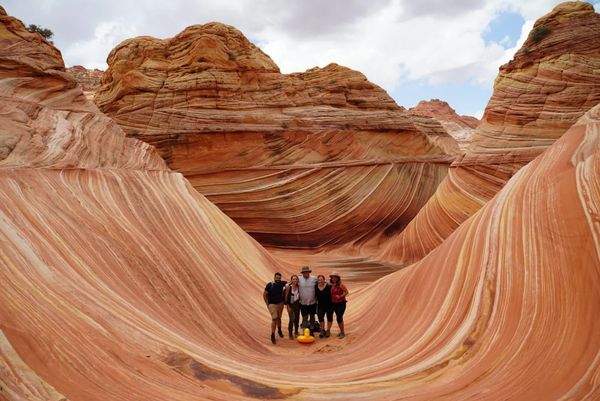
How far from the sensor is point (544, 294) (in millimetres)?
4051

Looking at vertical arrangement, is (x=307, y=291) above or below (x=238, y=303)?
above

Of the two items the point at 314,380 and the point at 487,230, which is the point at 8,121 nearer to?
the point at 314,380

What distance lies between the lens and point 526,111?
1188cm

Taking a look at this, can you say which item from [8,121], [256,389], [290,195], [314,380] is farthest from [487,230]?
[290,195]

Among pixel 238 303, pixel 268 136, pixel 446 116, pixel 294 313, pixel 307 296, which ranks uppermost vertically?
pixel 446 116

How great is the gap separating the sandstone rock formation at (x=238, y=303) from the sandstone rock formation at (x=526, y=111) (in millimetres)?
5261

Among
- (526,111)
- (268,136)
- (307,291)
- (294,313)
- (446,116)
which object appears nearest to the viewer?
(307,291)

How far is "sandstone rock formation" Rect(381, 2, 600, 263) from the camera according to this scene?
11398 mm

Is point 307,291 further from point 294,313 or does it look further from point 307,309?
point 294,313

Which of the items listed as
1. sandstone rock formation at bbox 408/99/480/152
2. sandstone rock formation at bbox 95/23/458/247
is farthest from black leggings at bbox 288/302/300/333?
sandstone rock formation at bbox 408/99/480/152

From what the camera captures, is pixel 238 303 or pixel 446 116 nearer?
pixel 238 303

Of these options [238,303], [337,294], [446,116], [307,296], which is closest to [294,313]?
[307,296]

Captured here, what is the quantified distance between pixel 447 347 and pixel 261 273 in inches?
193

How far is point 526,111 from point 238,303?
883cm
